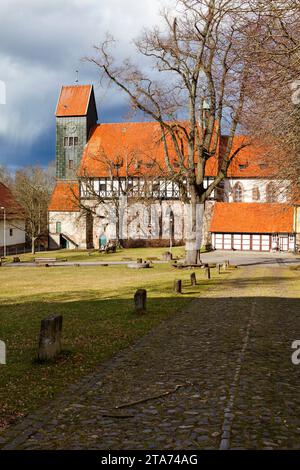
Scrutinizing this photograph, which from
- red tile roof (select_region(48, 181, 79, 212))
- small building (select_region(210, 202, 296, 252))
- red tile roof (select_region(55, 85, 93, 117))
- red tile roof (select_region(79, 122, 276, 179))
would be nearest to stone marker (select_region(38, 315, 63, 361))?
small building (select_region(210, 202, 296, 252))

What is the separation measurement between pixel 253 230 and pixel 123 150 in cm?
2033

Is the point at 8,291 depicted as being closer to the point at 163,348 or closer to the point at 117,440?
the point at 163,348

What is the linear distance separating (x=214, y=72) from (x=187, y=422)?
26.1 metres

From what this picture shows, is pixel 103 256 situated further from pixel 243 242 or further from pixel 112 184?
pixel 243 242

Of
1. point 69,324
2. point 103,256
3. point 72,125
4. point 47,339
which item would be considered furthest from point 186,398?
point 72,125

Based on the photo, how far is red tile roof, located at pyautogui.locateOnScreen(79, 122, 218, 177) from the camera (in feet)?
195

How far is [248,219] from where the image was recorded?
177 ft

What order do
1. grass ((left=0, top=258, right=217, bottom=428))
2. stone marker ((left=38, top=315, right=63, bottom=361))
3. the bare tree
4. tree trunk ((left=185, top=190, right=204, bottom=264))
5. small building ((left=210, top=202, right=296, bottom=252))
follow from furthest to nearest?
1. the bare tree
2. small building ((left=210, top=202, right=296, bottom=252))
3. tree trunk ((left=185, top=190, right=204, bottom=264))
4. stone marker ((left=38, top=315, right=63, bottom=361))
5. grass ((left=0, top=258, right=217, bottom=428))

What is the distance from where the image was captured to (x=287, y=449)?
5238 millimetres

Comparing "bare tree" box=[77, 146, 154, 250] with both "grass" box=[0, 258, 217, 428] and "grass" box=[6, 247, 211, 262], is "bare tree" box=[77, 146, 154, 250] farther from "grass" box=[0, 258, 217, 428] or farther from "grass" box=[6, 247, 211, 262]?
"grass" box=[0, 258, 217, 428]

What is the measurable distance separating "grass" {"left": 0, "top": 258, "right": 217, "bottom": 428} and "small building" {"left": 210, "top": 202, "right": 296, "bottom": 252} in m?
29.0

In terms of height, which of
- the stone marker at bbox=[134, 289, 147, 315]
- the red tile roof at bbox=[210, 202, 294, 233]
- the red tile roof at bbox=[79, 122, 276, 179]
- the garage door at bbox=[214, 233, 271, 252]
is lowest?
the stone marker at bbox=[134, 289, 147, 315]

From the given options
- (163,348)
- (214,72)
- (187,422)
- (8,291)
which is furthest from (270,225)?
(187,422)
